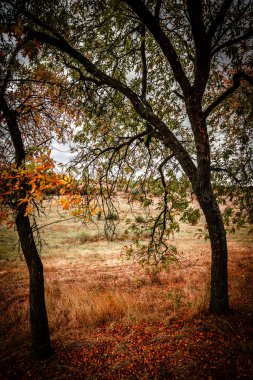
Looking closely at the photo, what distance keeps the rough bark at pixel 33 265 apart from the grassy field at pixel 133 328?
393 millimetres

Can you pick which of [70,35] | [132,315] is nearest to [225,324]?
[132,315]

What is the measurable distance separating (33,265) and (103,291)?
14.7 ft

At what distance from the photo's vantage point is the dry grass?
219 inches

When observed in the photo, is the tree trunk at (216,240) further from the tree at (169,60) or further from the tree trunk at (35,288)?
A: the tree trunk at (35,288)

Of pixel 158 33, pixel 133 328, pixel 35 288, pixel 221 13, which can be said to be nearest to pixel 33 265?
pixel 35 288

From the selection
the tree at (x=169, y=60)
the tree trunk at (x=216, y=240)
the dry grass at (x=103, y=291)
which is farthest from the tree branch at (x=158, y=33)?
the dry grass at (x=103, y=291)

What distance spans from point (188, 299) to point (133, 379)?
3164mm

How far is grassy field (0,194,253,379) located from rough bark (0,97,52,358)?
39 cm

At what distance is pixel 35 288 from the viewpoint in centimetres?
429

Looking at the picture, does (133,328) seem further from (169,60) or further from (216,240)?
(169,60)

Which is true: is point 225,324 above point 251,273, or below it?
above

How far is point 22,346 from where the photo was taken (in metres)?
4.82

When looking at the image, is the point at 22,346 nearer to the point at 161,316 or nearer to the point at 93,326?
the point at 93,326

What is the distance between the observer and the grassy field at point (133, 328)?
11.3 feet
